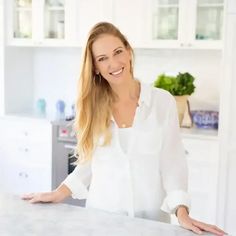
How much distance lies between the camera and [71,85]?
167 inches

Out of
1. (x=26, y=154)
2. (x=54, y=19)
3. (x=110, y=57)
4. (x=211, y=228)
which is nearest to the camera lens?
(x=211, y=228)

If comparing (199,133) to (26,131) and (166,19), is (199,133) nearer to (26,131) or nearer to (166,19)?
(166,19)

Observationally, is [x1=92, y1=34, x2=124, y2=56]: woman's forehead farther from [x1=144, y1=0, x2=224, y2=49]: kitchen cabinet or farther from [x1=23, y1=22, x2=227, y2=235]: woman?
[x1=144, y1=0, x2=224, y2=49]: kitchen cabinet

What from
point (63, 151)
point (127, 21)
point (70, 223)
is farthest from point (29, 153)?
point (70, 223)

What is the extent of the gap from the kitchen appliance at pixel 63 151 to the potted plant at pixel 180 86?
33.7 inches

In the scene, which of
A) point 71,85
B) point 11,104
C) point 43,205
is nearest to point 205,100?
point 71,85

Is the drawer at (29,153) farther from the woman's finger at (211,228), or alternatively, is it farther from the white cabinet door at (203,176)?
the woman's finger at (211,228)

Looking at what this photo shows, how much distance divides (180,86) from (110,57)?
1.81 meters

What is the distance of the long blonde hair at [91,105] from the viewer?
5.54 ft

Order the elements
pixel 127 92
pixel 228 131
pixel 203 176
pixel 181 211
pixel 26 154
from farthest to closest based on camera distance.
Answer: pixel 26 154
pixel 203 176
pixel 228 131
pixel 127 92
pixel 181 211

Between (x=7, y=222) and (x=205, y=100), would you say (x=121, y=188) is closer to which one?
(x=7, y=222)

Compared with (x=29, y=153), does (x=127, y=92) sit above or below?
→ above

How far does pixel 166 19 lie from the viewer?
3408 millimetres

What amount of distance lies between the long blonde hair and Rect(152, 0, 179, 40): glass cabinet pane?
66.5 inches
